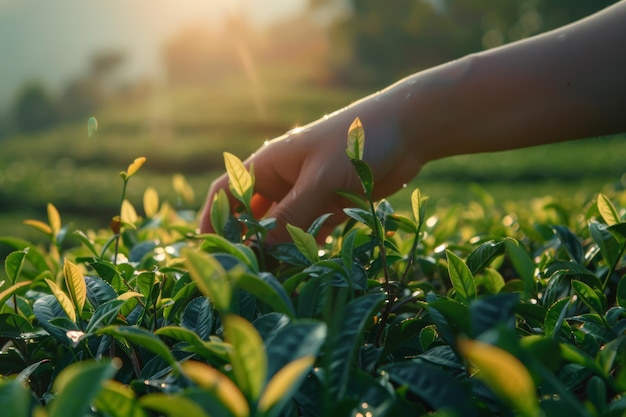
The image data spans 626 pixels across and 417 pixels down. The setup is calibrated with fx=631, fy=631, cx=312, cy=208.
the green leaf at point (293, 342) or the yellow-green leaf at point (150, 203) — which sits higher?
the green leaf at point (293, 342)

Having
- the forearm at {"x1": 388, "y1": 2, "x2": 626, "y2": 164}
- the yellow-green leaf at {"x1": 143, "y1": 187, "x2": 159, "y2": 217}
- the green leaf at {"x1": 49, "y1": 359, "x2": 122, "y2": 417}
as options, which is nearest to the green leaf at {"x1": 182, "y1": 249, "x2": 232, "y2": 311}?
the green leaf at {"x1": 49, "y1": 359, "x2": 122, "y2": 417}

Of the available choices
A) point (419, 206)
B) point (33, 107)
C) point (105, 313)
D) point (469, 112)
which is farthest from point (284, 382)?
point (33, 107)

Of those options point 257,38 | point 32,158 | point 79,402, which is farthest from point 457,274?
point 257,38

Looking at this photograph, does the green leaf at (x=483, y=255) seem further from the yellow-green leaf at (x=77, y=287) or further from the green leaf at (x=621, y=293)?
the yellow-green leaf at (x=77, y=287)

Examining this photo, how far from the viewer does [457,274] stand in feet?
2.84

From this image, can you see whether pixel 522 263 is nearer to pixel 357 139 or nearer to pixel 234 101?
pixel 357 139

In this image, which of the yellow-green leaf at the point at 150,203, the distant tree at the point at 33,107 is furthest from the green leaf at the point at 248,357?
the distant tree at the point at 33,107

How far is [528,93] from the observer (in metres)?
1.44

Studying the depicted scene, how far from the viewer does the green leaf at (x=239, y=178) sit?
3.57ft

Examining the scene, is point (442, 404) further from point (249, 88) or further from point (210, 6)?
point (210, 6)

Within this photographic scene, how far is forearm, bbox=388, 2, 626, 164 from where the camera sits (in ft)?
4.45

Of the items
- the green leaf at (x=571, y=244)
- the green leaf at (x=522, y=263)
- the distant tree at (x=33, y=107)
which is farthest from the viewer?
the distant tree at (x=33, y=107)

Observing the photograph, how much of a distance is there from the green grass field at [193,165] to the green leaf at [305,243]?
1322 mm

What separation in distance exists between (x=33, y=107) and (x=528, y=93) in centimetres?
3845
